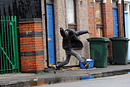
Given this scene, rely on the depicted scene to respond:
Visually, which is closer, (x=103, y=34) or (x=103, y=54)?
(x=103, y=54)

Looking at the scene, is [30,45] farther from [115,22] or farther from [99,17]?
[115,22]

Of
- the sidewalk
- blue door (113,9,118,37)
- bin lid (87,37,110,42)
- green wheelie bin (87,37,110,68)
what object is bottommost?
the sidewalk

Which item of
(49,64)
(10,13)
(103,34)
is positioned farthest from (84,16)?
(10,13)

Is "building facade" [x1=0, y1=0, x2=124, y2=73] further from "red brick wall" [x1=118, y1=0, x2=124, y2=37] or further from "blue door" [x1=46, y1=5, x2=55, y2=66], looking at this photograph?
"red brick wall" [x1=118, y1=0, x2=124, y2=37]

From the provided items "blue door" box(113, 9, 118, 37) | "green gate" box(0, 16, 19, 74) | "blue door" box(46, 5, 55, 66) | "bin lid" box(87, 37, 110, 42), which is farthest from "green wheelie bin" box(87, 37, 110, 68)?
"green gate" box(0, 16, 19, 74)

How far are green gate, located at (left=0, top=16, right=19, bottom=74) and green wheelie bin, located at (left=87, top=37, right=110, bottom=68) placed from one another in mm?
3711

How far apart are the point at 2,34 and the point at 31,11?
1.42 m

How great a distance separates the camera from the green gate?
43.6 feet

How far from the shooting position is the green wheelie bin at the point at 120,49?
657 inches

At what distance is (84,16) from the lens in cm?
1616

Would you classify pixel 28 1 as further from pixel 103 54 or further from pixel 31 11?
pixel 103 54

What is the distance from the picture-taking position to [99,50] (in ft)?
50.7

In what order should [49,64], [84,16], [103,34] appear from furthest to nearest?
[103,34] < [84,16] < [49,64]

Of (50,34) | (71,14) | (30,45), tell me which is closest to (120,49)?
(71,14)
